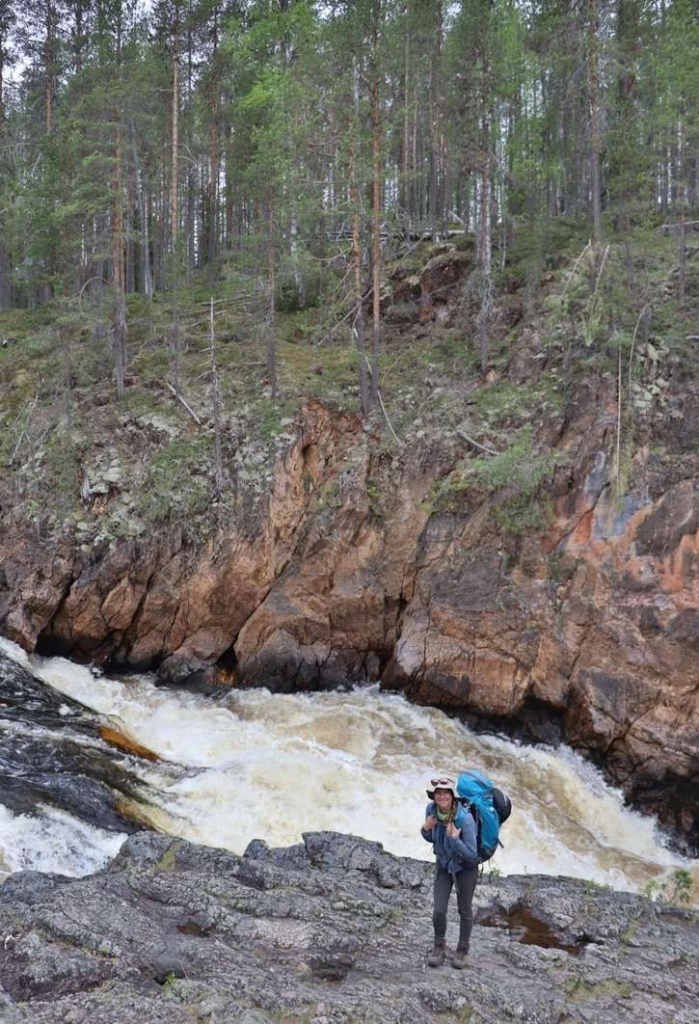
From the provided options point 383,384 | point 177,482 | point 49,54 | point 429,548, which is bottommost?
point 429,548

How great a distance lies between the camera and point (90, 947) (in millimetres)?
5957

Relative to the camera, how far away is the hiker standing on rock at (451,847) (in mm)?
5422

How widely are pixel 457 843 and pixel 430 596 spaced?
947 centimetres

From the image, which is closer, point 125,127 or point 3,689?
point 3,689

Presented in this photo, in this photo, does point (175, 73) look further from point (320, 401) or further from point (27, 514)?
point (27, 514)

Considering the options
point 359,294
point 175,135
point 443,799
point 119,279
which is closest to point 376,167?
point 359,294

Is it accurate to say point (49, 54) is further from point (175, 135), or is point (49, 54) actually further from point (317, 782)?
point (317, 782)

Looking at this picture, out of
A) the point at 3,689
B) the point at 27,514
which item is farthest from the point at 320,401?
the point at 3,689

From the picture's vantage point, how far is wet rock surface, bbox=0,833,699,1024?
5.27 m

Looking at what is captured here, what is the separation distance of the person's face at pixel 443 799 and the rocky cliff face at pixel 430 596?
28.2 ft

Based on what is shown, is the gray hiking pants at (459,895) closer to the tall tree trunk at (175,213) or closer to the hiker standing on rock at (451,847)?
the hiker standing on rock at (451,847)

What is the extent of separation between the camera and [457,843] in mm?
5434

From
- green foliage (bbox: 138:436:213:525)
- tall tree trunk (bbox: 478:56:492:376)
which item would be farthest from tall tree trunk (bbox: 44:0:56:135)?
tall tree trunk (bbox: 478:56:492:376)

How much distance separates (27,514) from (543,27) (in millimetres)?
20732
